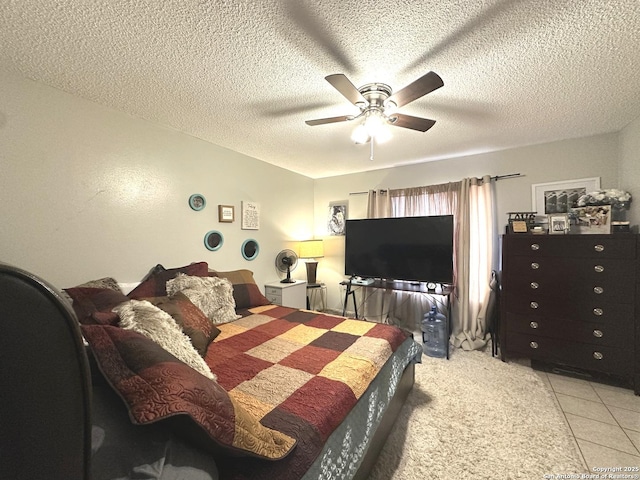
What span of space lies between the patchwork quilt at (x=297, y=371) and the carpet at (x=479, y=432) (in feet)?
1.83

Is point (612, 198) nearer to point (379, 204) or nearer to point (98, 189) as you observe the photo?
point (379, 204)

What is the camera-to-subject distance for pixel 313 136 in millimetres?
2699

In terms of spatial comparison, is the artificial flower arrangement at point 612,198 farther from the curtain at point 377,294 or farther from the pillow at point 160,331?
the pillow at point 160,331

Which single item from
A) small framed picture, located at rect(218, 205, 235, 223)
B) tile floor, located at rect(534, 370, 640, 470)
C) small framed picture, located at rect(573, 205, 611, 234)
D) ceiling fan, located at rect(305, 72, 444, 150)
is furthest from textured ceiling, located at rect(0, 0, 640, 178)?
tile floor, located at rect(534, 370, 640, 470)

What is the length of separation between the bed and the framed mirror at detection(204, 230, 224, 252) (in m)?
0.49

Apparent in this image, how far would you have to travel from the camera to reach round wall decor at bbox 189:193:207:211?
2.68 meters

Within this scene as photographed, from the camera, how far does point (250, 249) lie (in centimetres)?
334

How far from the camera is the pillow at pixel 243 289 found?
8.70ft

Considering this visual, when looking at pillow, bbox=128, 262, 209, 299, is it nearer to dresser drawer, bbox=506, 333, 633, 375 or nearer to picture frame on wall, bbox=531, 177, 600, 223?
dresser drawer, bbox=506, 333, 633, 375

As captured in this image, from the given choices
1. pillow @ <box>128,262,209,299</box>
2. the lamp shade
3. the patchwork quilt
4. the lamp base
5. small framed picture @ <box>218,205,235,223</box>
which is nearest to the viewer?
the patchwork quilt

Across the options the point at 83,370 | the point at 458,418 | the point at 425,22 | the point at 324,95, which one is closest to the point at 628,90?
the point at 425,22

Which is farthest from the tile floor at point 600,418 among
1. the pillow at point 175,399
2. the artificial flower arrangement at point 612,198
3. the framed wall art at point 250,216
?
the framed wall art at point 250,216

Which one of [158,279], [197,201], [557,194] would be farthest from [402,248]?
[158,279]

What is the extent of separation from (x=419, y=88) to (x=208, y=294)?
7.14ft
